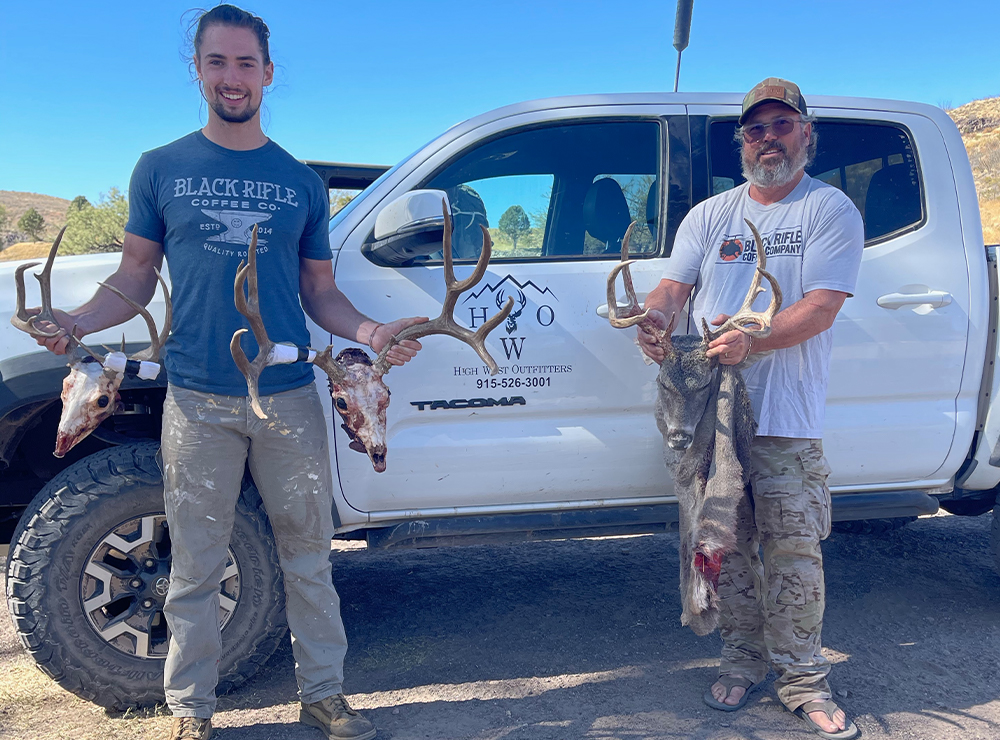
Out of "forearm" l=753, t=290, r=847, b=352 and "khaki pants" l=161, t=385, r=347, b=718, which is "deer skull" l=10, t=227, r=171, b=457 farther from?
"forearm" l=753, t=290, r=847, b=352

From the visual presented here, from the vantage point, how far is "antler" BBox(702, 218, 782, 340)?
2777 millimetres

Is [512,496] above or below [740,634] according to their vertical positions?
above

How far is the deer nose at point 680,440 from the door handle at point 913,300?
113cm

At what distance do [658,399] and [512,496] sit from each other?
28.6 inches

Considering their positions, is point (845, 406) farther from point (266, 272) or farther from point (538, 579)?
point (266, 272)

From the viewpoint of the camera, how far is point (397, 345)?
2.75 m

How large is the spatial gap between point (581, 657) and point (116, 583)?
190 centimetres

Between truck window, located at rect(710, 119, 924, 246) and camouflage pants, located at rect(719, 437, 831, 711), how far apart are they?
119 centimetres

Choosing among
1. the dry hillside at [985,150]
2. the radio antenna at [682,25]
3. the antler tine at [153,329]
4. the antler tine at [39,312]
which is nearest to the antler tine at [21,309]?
the antler tine at [39,312]

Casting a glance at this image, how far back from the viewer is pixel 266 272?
2.70 meters

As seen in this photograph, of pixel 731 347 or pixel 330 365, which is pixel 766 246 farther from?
pixel 330 365

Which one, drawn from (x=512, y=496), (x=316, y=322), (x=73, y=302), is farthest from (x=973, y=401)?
(x=73, y=302)

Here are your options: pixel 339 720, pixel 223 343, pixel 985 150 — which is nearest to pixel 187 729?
pixel 339 720

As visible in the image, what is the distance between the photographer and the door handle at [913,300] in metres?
3.44
